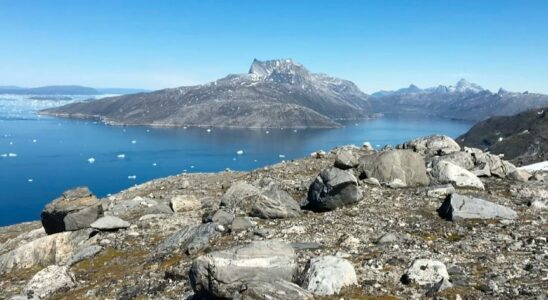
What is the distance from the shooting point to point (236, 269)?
1373 centimetres

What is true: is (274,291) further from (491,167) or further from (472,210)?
(491,167)

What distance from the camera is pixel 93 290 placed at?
723 inches

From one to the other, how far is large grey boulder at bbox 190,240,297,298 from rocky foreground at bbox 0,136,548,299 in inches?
1.4

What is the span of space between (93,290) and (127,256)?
13.7 ft

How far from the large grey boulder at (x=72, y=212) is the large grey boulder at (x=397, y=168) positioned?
1787 cm

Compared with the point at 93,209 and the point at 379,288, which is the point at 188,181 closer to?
the point at 93,209

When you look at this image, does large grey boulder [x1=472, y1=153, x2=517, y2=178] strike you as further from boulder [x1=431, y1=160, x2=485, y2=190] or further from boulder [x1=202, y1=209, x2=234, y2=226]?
boulder [x1=202, y1=209, x2=234, y2=226]

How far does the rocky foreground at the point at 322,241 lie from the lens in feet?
46.0

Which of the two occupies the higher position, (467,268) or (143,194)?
(467,268)

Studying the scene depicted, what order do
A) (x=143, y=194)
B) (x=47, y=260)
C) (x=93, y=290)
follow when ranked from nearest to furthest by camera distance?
1. (x=93, y=290)
2. (x=47, y=260)
3. (x=143, y=194)

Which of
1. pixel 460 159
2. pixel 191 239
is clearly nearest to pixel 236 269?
pixel 191 239

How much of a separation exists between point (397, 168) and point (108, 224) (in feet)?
61.8

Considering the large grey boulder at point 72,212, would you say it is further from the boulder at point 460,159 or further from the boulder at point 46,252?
the boulder at point 460,159

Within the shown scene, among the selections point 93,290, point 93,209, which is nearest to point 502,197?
point 93,290
